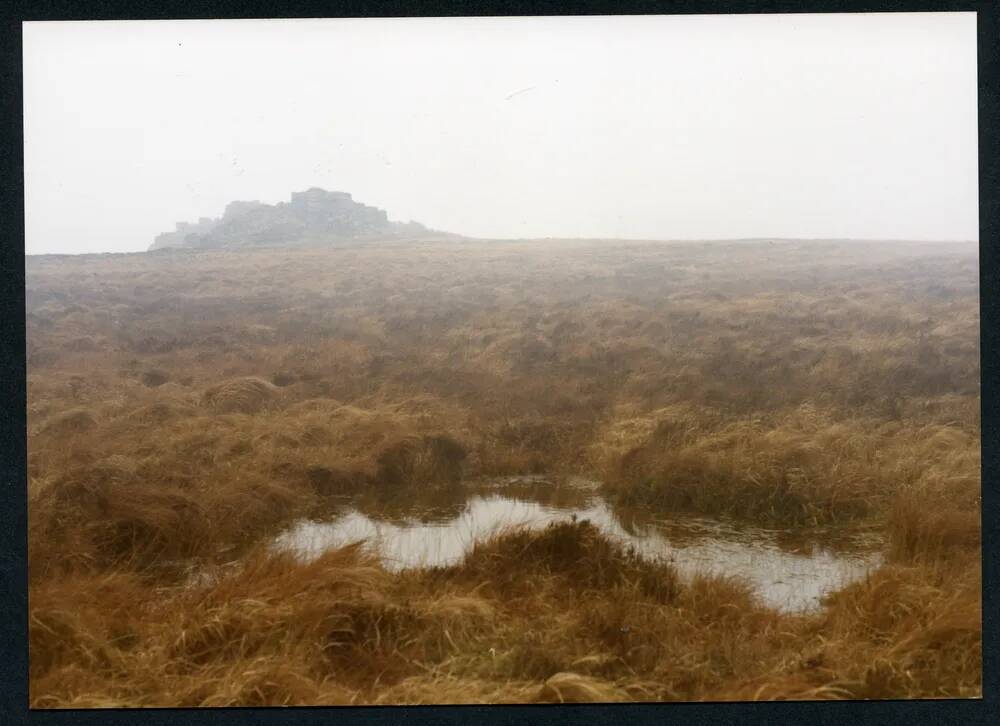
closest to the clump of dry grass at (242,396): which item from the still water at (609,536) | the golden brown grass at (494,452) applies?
the golden brown grass at (494,452)

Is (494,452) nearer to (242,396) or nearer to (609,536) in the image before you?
(609,536)

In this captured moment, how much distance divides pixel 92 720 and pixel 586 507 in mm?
2954

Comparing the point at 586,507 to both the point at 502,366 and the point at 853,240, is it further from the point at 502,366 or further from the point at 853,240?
the point at 853,240

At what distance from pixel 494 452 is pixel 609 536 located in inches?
32.7

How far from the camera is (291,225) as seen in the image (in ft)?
14.1

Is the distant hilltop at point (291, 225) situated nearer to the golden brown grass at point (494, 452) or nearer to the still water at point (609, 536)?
the golden brown grass at point (494, 452)

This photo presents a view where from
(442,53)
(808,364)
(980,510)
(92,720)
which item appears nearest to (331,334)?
(442,53)

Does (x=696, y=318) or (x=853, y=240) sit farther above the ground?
(x=853, y=240)

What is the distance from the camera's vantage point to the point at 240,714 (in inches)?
153

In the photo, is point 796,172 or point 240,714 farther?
point 796,172

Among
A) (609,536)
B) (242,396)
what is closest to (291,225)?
(242,396)

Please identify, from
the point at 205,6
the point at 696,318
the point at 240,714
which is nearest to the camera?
the point at 240,714

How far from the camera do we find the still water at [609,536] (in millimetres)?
4176

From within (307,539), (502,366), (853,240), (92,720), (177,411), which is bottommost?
(92,720)
